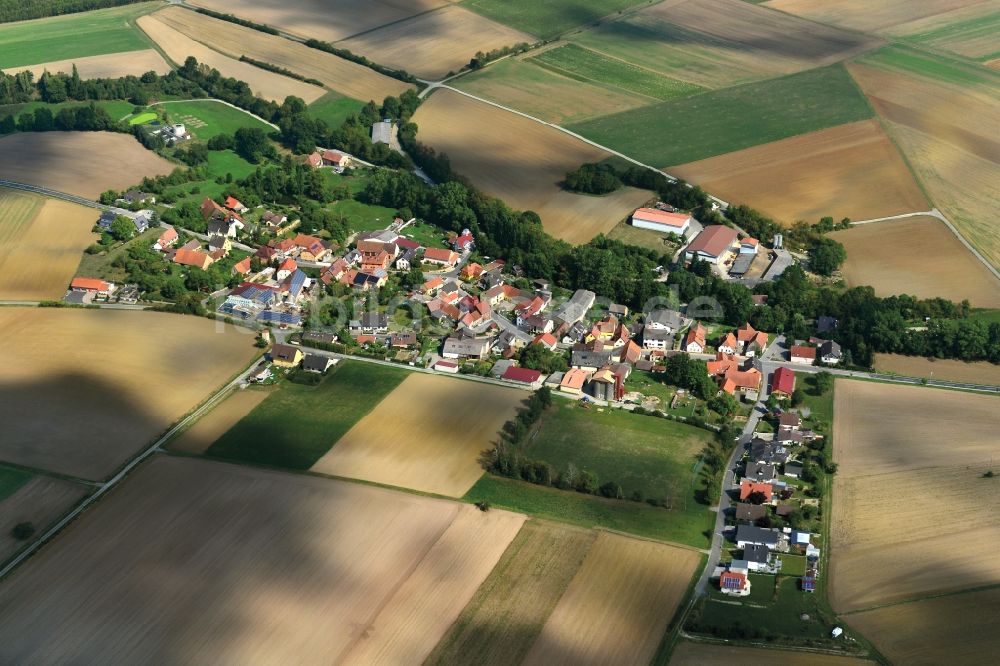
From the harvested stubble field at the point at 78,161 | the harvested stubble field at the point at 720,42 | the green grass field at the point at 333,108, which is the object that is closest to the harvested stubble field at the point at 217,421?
the harvested stubble field at the point at 78,161


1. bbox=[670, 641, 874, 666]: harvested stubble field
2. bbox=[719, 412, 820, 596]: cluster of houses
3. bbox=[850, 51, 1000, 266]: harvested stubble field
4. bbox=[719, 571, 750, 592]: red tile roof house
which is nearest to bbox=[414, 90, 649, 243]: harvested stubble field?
bbox=[850, 51, 1000, 266]: harvested stubble field

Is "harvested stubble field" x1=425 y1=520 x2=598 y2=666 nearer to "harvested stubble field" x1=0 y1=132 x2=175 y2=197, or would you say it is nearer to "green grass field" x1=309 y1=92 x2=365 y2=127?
"harvested stubble field" x1=0 y1=132 x2=175 y2=197

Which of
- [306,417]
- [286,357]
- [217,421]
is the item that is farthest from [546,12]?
[217,421]

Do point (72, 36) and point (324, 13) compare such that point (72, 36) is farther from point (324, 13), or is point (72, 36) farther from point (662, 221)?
point (662, 221)

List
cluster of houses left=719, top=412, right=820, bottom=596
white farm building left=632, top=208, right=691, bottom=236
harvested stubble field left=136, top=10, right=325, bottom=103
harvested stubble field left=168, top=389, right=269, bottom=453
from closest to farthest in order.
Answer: cluster of houses left=719, top=412, right=820, bottom=596
harvested stubble field left=168, top=389, right=269, bottom=453
white farm building left=632, top=208, right=691, bottom=236
harvested stubble field left=136, top=10, right=325, bottom=103

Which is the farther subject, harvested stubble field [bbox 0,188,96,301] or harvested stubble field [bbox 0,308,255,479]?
harvested stubble field [bbox 0,188,96,301]

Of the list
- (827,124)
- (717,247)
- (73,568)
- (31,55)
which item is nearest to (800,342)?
(717,247)
